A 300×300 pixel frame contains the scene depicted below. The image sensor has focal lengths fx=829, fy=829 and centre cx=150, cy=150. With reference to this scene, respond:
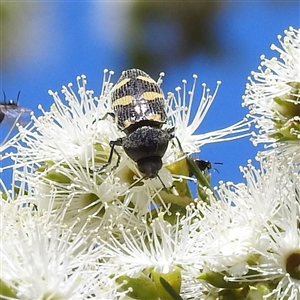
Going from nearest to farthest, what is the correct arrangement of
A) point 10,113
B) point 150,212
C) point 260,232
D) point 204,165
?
point 260,232 → point 150,212 → point 204,165 → point 10,113

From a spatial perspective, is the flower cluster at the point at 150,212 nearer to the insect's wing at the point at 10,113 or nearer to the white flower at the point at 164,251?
the white flower at the point at 164,251

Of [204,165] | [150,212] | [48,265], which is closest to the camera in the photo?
[48,265]

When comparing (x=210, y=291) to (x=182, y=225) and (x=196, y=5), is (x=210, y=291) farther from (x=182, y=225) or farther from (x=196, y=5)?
(x=196, y=5)

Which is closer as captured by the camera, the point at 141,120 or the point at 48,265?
the point at 48,265

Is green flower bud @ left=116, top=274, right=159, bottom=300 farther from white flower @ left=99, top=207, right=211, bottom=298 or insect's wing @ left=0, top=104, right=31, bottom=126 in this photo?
insect's wing @ left=0, top=104, right=31, bottom=126

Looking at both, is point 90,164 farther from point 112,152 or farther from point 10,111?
point 10,111

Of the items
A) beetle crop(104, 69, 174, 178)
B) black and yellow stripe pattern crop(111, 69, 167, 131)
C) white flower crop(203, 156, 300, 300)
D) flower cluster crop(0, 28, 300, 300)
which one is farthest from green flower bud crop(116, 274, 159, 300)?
black and yellow stripe pattern crop(111, 69, 167, 131)

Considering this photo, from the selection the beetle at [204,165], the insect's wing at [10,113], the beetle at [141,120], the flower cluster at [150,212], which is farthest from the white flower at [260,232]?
the insect's wing at [10,113]

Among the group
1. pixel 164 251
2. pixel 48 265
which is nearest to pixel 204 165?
pixel 164 251
